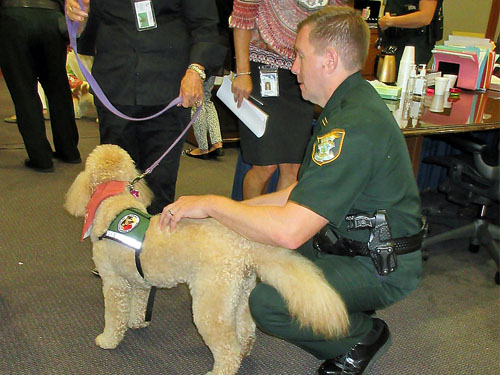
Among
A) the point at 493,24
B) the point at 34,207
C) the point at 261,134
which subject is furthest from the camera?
the point at 493,24

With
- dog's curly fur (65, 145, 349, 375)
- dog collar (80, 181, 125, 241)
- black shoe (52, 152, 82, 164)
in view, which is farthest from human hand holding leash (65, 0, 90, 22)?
black shoe (52, 152, 82, 164)

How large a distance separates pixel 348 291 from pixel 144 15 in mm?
1283

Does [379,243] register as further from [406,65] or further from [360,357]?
[406,65]

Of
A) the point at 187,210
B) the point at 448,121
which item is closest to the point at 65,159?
the point at 187,210

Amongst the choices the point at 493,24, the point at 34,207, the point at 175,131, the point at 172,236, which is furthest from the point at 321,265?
the point at 493,24

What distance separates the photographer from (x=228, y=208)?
1.46 metres

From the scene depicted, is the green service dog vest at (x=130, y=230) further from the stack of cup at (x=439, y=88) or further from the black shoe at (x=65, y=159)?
the black shoe at (x=65, y=159)

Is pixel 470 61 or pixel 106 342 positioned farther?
pixel 470 61

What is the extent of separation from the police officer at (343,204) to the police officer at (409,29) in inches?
79.2

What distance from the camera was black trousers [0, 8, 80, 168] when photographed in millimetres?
3396

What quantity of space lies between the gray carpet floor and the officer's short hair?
3.89 ft

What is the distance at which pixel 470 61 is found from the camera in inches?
136

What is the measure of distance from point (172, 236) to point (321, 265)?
0.50 m

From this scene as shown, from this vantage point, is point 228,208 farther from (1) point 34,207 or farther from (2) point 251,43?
(1) point 34,207
